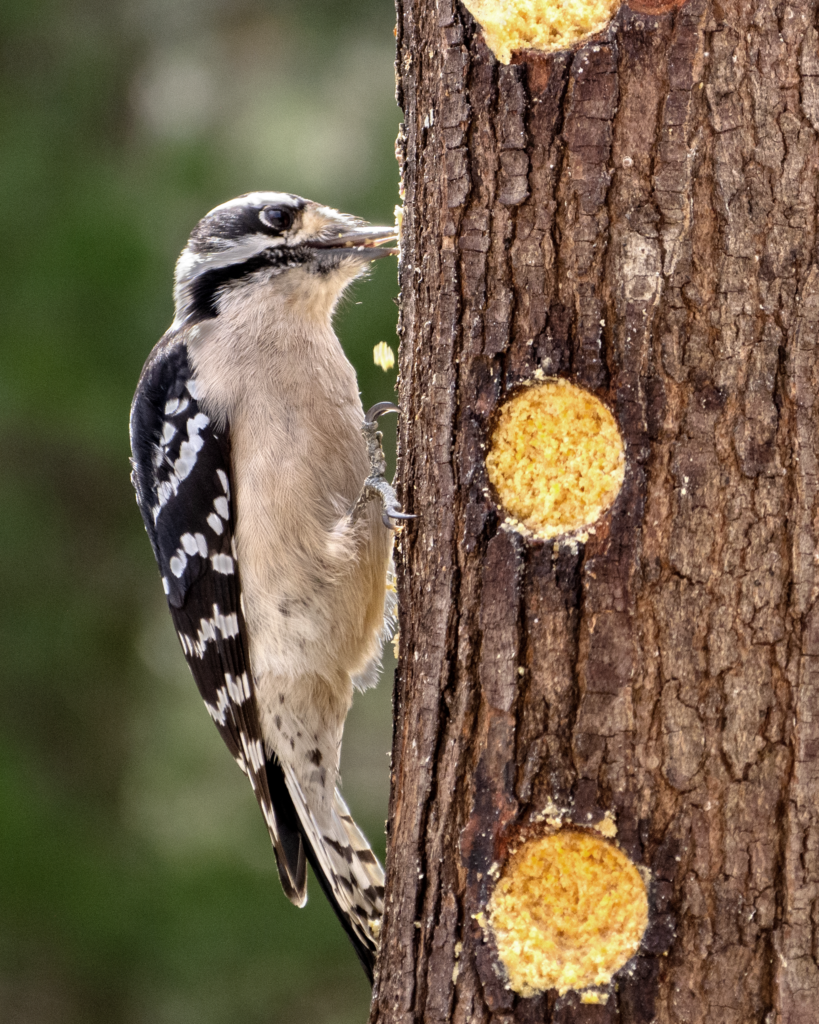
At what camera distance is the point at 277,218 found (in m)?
3.54

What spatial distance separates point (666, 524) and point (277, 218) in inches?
75.1

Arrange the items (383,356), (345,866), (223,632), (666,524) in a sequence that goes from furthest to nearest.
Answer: (223,632) → (345,866) → (383,356) → (666,524)

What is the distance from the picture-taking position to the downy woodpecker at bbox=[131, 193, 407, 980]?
334 centimetres

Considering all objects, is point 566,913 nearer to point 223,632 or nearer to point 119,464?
point 223,632

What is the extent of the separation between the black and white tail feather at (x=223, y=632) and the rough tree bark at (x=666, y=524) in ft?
3.79

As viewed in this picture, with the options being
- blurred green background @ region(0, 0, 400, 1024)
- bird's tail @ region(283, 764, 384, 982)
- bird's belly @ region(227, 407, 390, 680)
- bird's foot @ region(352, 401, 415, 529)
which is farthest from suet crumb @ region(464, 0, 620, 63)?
blurred green background @ region(0, 0, 400, 1024)

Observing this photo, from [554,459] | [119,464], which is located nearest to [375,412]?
[554,459]

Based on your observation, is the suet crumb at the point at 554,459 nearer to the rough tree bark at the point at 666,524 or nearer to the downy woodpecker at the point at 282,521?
the rough tree bark at the point at 666,524

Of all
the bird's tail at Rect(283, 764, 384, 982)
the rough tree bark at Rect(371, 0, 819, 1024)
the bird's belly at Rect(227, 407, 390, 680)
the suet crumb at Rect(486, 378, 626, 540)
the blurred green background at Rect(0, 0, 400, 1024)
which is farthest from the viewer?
the blurred green background at Rect(0, 0, 400, 1024)

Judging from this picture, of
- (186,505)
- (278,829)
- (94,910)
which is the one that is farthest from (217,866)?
(186,505)

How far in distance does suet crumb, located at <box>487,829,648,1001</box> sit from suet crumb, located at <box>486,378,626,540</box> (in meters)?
0.57

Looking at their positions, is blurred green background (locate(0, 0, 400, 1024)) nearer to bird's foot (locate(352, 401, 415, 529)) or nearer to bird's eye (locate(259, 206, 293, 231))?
bird's eye (locate(259, 206, 293, 231))

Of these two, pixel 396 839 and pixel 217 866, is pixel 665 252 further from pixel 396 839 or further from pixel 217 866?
pixel 217 866

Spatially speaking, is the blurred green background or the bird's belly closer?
the bird's belly
